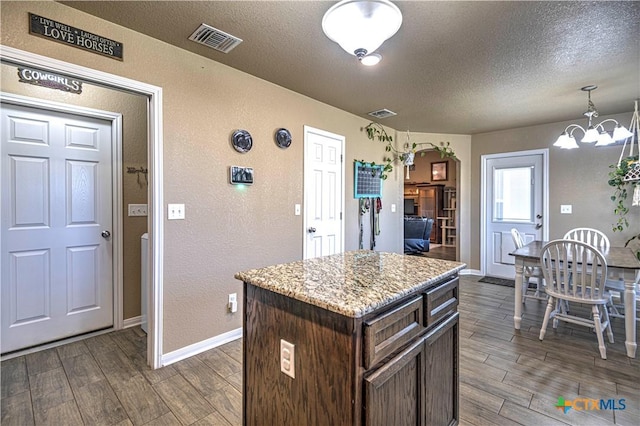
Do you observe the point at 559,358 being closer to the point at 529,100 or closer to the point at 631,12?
the point at 631,12

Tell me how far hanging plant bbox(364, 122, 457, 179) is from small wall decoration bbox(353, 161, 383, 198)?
180 mm

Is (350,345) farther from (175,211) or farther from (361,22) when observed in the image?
(175,211)

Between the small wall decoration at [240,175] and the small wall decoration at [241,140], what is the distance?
17cm

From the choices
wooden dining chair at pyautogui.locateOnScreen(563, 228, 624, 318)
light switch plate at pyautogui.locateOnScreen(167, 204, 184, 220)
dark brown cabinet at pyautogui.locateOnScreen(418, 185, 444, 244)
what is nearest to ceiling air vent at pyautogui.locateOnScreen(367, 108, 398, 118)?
wooden dining chair at pyautogui.locateOnScreen(563, 228, 624, 318)

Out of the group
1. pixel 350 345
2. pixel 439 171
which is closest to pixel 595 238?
pixel 350 345

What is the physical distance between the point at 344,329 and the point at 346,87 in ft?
8.82

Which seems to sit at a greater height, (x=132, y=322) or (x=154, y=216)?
(x=154, y=216)

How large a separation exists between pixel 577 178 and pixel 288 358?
194 inches

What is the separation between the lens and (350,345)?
0.93 meters

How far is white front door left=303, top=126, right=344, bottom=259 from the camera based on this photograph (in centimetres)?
338

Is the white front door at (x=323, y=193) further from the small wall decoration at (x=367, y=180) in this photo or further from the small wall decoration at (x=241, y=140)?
the small wall decoration at (x=241, y=140)

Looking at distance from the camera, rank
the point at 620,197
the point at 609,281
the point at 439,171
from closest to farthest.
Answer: the point at 609,281
the point at 620,197
the point at 439,171

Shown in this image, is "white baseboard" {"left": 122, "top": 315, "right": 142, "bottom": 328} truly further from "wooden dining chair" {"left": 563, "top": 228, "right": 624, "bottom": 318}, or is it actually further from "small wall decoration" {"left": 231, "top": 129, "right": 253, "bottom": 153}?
"wooden dining chair" {"left": 563, "top": 228, "right": 624, "bottom": 318}

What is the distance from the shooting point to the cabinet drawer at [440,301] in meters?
1.27
